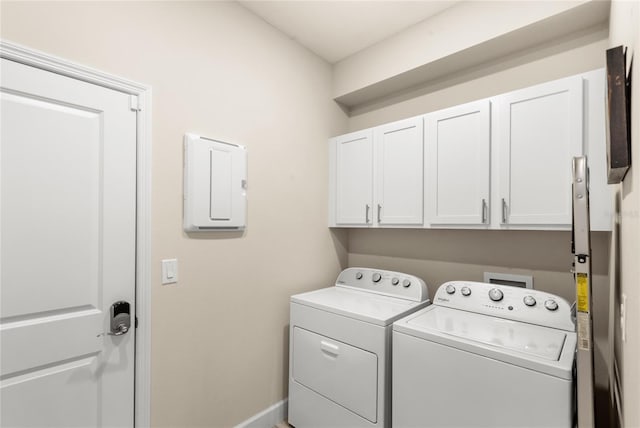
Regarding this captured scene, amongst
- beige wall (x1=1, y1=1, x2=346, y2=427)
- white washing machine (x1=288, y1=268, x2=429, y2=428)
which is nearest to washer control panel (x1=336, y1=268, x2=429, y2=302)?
white washing machine (x1=288, y1=268, x2=429, y2=428)

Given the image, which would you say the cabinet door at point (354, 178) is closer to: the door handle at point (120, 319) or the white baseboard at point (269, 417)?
the white baseboard at point (269, 417)

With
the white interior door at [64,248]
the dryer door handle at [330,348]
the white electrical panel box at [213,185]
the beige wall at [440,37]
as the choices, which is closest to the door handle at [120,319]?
the white interior door at [64,248]

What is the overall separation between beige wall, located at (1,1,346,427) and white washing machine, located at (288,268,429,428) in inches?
9.4

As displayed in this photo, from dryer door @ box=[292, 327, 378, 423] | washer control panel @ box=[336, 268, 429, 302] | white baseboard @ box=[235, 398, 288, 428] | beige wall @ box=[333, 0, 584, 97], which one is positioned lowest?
white baseboard @ box=[235, 398, 288, 428]

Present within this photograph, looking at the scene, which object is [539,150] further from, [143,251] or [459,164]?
[143,251]

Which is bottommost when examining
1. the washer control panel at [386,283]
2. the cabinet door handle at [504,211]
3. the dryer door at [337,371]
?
the dryer door at [337,371]

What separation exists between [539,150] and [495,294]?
2.64ft

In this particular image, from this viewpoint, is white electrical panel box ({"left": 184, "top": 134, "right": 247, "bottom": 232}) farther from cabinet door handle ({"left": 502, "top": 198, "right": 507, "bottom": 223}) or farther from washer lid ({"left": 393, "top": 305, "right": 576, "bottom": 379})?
cabinet door handle ({"left": 502, "top": 198, "right": 507, "bottom": 223})

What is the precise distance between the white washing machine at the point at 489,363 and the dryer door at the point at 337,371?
141 millimetres

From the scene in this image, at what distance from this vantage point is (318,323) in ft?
6.25

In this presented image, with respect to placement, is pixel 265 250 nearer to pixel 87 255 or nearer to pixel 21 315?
pixel 87 255

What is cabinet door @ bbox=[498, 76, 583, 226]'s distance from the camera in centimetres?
149

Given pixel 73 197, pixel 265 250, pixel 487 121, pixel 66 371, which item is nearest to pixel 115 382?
pixel 66 371

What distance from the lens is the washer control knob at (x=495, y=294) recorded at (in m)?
1.72
